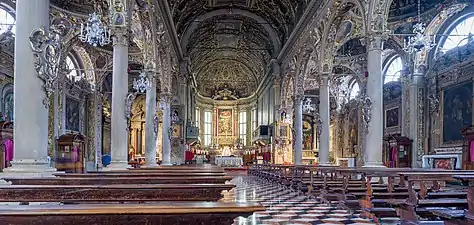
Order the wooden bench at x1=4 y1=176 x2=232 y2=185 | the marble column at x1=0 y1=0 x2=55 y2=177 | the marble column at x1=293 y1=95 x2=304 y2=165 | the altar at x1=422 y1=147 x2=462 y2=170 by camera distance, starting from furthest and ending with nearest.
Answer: the marble column at x1=293 y1=95 x2=304 y2=165 → the altar at x1=422 y1=147 x2=462 y2=170 → the marble column at x1=0 y1=0 x2=55 y2=177 → the wooden bench at x1=4 y1=176 x2=232 y2=185

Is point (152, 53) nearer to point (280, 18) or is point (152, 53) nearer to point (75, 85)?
point (75, 85)

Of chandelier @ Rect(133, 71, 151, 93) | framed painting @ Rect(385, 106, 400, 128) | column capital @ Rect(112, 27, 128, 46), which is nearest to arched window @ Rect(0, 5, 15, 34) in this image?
chandelier @ Rect(133, 71, 151, 93)

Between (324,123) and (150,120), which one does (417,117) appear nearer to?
(324,123)

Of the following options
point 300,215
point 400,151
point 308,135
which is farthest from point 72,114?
point 308,135

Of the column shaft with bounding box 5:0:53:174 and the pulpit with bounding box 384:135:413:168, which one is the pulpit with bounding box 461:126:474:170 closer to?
the pulpit with bounding box 384:135:413:168

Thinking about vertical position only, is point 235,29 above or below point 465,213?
above

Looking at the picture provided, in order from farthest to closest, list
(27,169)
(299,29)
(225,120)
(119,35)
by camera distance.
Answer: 1. (225,120)
2. (299,29)
3. (119,35)
4. (27,169)

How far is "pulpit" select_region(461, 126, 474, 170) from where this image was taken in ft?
51.5

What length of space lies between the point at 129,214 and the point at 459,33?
63.2 feet

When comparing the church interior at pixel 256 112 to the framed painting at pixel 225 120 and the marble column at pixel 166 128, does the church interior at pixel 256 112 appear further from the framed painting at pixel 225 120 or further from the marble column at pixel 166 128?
the framed painting at pixel 225 120

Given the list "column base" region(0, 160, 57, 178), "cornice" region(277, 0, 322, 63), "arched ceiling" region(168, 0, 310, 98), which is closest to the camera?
"column base" region(0, 160, 57, 178)

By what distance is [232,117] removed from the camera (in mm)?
49438

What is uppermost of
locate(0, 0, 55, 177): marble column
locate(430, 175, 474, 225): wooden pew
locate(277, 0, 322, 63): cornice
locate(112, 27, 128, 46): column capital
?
locate(277, 0, 322, 63): cornice

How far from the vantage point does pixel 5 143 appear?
1580 centimetres
